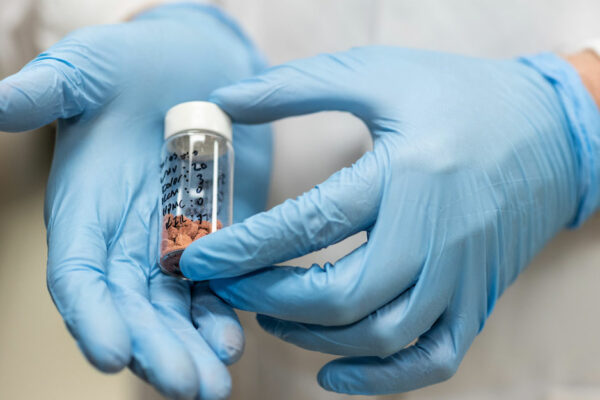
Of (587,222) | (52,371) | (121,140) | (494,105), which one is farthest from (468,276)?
(52,371)

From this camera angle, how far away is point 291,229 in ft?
2.23

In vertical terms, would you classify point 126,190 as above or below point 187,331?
above

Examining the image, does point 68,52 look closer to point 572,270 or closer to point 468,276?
point 468,276

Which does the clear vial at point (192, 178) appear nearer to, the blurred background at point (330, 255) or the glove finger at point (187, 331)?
the glove finger at point (187, 331)

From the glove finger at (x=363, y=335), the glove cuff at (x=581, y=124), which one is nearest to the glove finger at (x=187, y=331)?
the glove finger at (x=363, y=335)

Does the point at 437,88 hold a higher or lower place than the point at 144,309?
higher

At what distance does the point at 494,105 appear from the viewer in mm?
824

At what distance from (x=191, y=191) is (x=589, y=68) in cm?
75

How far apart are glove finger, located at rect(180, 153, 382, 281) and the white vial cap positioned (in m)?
0.16

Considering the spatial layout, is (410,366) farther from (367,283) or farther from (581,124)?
(581,124)

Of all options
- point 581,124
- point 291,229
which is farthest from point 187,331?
point 581,124

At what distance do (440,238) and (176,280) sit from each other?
0.37 metres

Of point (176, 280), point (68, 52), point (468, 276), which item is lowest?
point (468, 276)

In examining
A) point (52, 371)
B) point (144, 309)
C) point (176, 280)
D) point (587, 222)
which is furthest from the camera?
point (587, 222)
